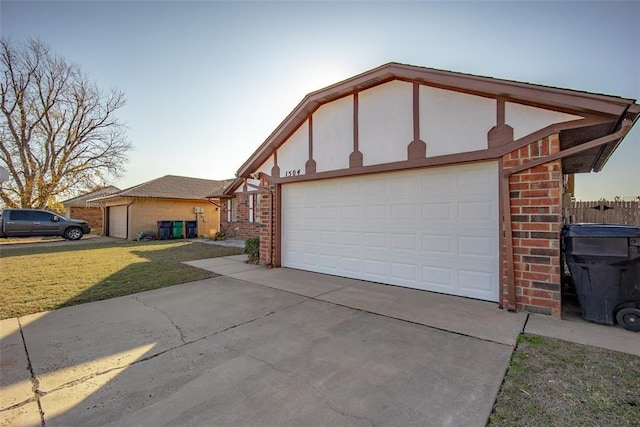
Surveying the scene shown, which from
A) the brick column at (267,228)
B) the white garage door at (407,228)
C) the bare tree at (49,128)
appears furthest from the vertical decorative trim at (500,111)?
the bare tree at (49,128)

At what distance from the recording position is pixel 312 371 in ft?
8.90

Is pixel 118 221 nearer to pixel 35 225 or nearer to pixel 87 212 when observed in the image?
pixel 35 225

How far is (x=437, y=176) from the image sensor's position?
525 cm

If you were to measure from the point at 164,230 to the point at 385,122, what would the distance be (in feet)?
53.6

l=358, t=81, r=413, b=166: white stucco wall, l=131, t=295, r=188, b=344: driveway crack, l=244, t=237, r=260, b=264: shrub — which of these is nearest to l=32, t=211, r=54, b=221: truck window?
l=244, t=237, r=260, b=264: shrub

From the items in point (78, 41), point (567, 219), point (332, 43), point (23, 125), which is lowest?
point (567, 219)

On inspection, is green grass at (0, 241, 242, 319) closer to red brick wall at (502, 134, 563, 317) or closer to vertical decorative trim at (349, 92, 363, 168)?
vertical decorative trim at (349, 92, 363, 168)

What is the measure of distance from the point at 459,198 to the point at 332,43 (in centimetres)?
494

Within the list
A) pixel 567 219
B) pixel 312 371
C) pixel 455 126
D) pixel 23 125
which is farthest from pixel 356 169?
pixel 23 125

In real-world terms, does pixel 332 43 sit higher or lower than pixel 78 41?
lower

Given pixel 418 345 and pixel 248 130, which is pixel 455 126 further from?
pixel 248 130

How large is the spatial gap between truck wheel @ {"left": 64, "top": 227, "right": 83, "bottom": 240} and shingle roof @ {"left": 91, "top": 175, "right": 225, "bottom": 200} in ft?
9.12

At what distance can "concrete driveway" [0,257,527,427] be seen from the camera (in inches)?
84.4

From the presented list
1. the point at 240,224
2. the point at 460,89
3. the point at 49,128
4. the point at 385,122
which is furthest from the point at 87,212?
the point at 460,89
